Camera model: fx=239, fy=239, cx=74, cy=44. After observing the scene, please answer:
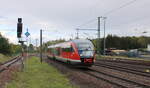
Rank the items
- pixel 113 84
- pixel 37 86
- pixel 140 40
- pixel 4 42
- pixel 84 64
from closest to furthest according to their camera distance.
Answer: pixel 37 86, pixel 113 84, pixel 84 64, pixel 4 42, pixel 140 40

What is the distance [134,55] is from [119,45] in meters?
56.8

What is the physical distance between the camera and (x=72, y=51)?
23531mm

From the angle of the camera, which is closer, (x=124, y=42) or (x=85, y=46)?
(x=85, y=46)

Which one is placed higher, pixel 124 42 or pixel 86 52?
pixel 124 42

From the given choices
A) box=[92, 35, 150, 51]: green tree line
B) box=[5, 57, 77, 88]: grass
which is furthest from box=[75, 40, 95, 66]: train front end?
box=[92, 35, 150, 51]: green tree line

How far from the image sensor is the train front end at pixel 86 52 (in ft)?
72.4

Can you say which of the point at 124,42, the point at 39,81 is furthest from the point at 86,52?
the point at 124,42

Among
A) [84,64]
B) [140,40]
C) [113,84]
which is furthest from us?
[140,40]

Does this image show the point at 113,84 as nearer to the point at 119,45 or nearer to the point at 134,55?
the point at 134,55

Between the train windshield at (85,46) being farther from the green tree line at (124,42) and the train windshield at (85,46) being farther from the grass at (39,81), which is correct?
the green tree line at (124,42)

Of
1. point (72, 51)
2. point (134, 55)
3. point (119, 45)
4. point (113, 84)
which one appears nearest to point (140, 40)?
point (119, 45)

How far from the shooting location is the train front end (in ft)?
72.4

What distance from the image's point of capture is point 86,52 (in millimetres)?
22422

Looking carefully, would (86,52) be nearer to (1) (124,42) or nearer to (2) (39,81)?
(2) (39,81)
